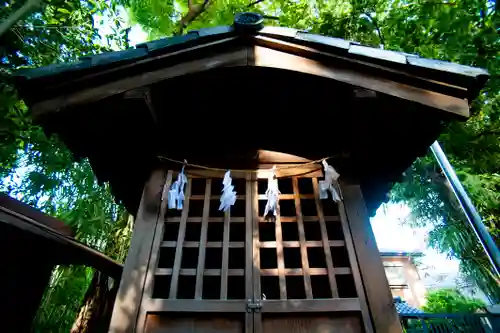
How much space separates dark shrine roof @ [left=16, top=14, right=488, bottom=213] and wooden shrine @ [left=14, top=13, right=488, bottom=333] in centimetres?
2

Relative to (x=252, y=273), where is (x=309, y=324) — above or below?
below

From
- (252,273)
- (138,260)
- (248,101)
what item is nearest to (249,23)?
(248,101)

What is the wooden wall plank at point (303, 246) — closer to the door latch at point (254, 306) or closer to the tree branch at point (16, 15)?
the door latch at point (254, 306)

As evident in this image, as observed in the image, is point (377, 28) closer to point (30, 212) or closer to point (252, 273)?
point (252, 273)

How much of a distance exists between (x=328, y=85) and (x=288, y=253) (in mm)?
2671

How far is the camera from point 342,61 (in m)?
3.60

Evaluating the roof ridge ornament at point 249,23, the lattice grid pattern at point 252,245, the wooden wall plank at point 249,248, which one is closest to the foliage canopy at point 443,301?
the lattice grid pattern at point 252,245

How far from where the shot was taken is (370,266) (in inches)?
131

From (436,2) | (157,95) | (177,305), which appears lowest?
(177,305)

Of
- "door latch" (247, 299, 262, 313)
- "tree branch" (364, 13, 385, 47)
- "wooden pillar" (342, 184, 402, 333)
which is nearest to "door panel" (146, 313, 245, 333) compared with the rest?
"door latch" (247, 299, 262, 313)

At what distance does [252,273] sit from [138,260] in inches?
48.2

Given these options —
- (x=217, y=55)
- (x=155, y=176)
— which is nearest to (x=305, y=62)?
(x=217, y=55)

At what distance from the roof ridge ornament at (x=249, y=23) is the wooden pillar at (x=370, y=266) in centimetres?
221

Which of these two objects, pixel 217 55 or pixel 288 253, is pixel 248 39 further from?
pixel 288 253
